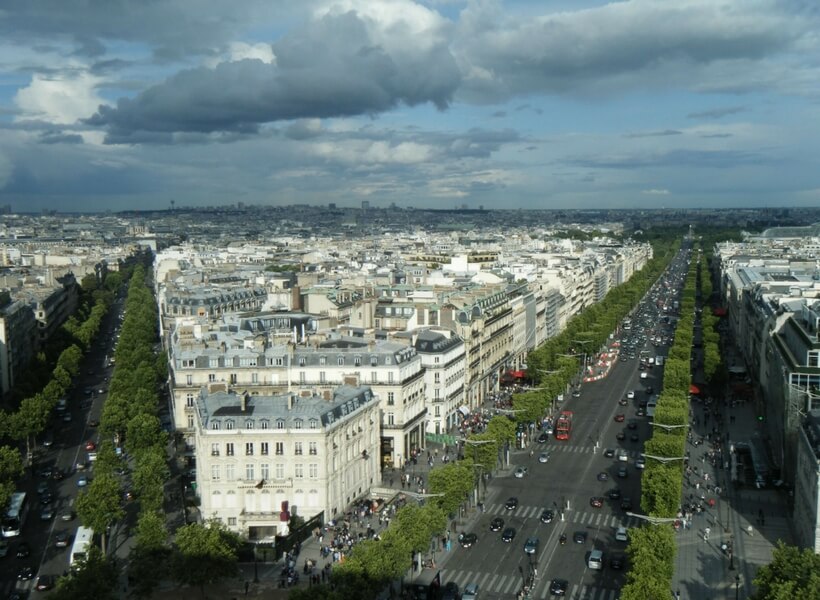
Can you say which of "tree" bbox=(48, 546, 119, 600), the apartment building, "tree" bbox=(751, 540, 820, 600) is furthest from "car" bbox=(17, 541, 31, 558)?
"tree" bbox=(751, 540, 820, 600)

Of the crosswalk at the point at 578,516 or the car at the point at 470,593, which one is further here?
the crosswalk at the point at 578,516

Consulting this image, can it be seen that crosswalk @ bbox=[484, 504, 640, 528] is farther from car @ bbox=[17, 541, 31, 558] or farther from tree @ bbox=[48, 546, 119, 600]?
car @ bbox=[17, 541, 31, 558]

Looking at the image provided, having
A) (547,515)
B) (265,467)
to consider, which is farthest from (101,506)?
(547,515)

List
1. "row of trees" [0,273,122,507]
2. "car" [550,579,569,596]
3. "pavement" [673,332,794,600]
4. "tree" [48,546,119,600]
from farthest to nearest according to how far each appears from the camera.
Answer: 1. "row of trees" [0,273,122,507]
2. "pavement" [673,332,794,600]
3. "car" [550,579,569,596]
4. "tree" [48,546,119,600]

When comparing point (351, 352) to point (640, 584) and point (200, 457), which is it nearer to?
point (200, 457)

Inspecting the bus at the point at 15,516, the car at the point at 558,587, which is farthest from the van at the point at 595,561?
the bus at the point at 15,516

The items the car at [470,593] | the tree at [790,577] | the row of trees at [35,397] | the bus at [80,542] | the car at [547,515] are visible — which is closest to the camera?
the tree at [790,577]

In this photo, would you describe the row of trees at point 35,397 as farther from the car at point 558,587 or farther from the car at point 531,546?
the car at point 558,587

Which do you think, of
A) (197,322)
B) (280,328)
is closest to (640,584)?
(280,328)
